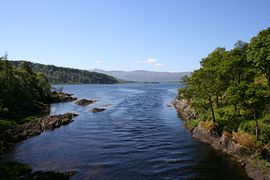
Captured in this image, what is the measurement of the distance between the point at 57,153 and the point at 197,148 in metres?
24.1

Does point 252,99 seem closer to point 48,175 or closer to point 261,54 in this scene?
point 261,54

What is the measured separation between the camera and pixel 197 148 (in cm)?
4728

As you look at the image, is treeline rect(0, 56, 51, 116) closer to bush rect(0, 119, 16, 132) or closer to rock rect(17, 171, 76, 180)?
bush rect(0, 119, 16, 132)

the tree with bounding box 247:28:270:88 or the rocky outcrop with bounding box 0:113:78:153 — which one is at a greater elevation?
the tree with bounding box 247:28:270:88

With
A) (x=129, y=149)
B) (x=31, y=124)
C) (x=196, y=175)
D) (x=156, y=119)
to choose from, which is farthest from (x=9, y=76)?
(x=196, y=175)

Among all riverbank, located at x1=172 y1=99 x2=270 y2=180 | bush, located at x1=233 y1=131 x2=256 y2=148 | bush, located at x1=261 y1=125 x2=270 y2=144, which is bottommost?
riverbank, located at x1=172 y1=99 x2=270 y2=180

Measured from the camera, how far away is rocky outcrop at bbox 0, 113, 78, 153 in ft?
175

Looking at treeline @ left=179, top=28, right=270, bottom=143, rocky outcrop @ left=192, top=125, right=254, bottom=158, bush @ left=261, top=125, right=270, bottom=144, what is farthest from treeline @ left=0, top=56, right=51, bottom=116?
bush @ left=261, top=125, right=270, bottom=144

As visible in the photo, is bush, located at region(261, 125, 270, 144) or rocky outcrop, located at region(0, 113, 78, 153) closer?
bush, located at region(261, 125, 270, 144)

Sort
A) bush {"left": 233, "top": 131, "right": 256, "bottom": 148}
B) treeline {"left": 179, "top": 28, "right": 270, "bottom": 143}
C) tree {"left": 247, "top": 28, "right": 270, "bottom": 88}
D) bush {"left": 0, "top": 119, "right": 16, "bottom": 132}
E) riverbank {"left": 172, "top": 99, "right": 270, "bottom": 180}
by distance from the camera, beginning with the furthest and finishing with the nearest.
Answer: bush {"left": 0, "top": 119, "right": 16, "bottom": 132}
tree {"left": 247, "top": 28, "right": 270, "bottom": 88}
treeline {"left": 179, "top": 28, "right": 270, "bottom": 143}
bush {"left": 233, "top": 131, "right": 256, "bottom": 148}
riverbank {"left": 172, "top": 99, "right": 270, "bottom": 180}

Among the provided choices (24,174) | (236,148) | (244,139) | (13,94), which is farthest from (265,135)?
(13,94)

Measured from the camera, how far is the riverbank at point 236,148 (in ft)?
114

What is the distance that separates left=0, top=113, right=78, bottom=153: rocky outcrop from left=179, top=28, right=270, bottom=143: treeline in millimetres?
33529

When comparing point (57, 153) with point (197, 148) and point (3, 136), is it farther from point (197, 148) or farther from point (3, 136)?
point (197, 148)
